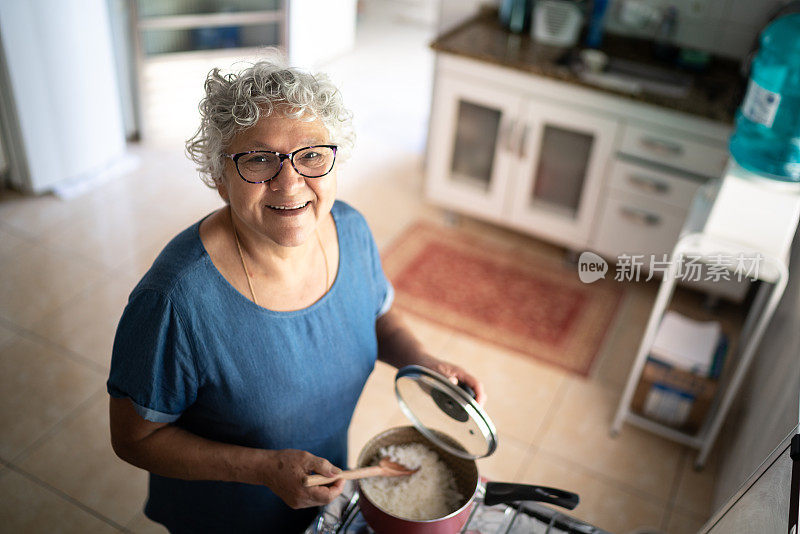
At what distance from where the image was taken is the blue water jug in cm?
182

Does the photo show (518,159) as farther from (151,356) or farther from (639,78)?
(151,356)

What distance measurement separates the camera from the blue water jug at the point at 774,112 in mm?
1820

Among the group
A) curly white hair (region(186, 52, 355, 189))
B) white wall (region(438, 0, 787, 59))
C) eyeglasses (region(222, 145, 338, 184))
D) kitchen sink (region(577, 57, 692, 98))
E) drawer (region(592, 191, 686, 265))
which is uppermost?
curly white hair (region(186, 52, 355, 189))

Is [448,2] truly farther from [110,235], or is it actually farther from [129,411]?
[129,411]

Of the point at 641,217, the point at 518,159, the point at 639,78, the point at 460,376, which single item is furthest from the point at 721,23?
the point at 460,376

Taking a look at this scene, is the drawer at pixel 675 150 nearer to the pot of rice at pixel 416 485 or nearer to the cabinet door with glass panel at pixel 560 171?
the cabinet door with glass panel at pixel 560 171

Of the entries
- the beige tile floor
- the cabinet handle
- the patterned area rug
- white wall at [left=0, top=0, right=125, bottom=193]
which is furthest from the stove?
white wall at [left=0, top=0, right=125, bottom=193]

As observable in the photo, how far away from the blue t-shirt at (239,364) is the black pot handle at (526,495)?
13.5 inches

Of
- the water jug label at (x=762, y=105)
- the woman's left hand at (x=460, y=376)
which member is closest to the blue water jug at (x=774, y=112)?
the water jug label at (x=762, y=105)

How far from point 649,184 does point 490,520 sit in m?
2.04

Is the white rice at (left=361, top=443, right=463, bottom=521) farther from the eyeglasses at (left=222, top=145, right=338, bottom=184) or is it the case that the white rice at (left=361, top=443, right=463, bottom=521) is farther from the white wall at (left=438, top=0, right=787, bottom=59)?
the white wall at (left=438, top=0, right=787, bottom=59)

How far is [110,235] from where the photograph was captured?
3.18 metres

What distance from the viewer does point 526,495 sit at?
1.14 m

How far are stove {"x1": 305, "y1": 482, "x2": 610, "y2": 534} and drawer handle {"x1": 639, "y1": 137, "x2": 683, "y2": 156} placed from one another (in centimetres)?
196
